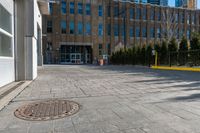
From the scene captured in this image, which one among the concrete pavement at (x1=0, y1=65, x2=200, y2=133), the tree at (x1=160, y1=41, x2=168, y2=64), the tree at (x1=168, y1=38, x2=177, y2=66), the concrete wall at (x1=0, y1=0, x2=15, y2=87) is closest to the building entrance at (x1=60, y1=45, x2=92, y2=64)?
the tree at (x1=160, y1=41, x2=168, y2=64)

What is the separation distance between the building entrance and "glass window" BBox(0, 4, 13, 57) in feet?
116

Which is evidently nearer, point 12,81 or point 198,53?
point 12,81

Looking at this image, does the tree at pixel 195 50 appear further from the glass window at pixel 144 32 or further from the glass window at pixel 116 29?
the glass window at pixel 144 32

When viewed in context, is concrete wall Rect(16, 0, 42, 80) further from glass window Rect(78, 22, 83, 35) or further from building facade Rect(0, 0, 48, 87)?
glass window Rect(78, 22, 83, 35)

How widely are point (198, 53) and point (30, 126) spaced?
16045 mm

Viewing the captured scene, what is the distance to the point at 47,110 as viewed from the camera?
15.2 feet

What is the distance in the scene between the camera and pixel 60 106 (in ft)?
16.3

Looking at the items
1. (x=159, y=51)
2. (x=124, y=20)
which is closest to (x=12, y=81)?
(x=159, y=51)

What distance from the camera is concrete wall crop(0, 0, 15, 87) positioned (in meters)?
7.33

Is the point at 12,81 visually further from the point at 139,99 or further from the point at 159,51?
the point at 159,51

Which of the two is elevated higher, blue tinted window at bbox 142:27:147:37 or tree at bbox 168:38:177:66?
blue tinted window at bbox 142:27:147:37

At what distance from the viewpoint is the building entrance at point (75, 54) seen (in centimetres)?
4412

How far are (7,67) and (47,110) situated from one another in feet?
14.3

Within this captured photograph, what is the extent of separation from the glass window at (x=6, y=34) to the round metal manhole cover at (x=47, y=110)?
358 cm
